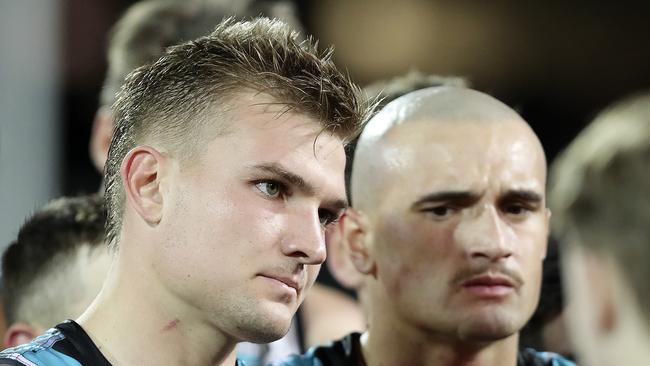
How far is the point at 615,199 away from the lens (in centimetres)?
217

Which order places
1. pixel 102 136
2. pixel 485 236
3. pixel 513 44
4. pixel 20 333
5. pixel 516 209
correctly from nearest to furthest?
pixel 485 236 → pixel 516 209 → pixel 20 333 → pixel 102 136 → pixel 513 44

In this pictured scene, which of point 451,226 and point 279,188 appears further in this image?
point 451,226

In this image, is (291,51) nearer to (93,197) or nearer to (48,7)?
(93,197)

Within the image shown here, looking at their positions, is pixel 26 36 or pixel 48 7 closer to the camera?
pixel 26 36

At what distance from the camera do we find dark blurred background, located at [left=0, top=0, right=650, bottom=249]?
7516 millimetres

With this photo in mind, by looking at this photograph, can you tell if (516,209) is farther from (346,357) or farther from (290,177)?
(290,177)

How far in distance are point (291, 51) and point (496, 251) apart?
2.65 feet

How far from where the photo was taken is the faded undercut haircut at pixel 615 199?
2102 mm

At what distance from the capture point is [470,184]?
9.56 ft

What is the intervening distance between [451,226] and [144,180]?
950mm

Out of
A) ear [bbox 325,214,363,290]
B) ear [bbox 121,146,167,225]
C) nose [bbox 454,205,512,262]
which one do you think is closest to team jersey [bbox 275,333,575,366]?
Answer: ear [bbox 325,214,363,290]

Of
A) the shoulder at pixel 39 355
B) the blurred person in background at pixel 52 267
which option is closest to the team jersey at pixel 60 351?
the shoulder at pixel 39 355

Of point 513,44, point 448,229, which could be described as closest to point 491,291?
point 448,229

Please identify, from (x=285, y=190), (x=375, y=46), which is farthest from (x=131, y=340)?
(x=375, y=46)
